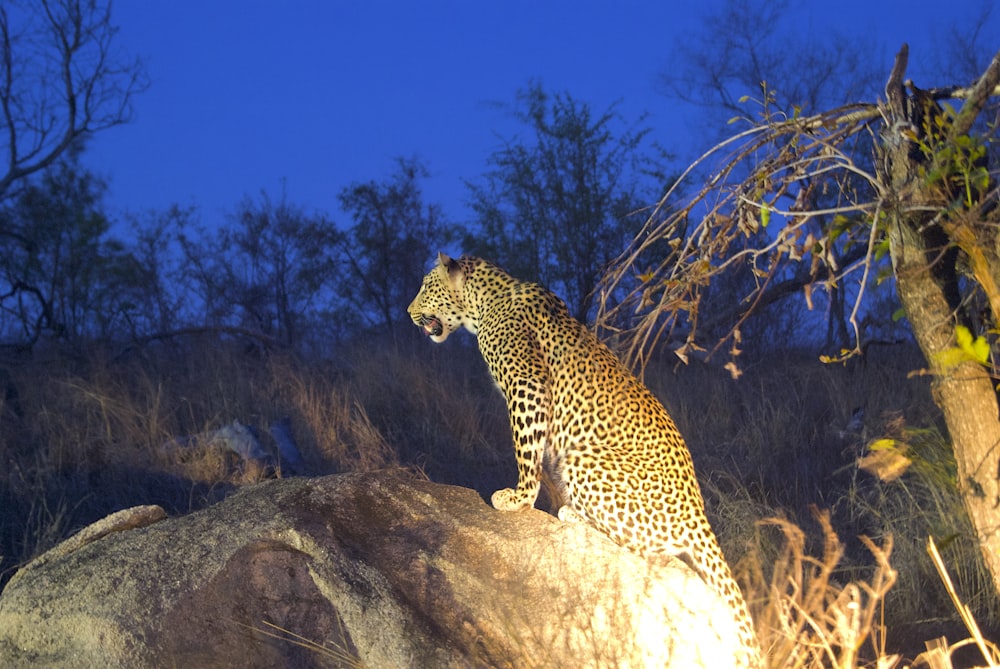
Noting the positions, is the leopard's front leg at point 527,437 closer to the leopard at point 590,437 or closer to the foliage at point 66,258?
the leopard at point 590,437

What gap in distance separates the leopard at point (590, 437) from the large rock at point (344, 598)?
0.47 m

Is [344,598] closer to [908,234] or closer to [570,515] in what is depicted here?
[570,515]

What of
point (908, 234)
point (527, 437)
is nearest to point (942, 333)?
point (908, 234)

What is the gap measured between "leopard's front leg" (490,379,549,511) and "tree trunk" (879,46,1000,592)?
1893 mm

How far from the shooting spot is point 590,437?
5.12 meters

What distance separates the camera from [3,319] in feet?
48.1

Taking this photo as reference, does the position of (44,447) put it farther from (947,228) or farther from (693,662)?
(947,228)

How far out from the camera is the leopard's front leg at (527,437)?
5.11 metres

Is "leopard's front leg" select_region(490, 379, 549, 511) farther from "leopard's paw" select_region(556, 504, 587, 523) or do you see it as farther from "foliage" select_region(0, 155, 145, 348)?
"foliage" select_region(0, 155, 145, 348)

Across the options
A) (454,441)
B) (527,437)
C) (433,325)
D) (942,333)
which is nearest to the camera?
(942,333)

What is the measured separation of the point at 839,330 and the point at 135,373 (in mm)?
9334

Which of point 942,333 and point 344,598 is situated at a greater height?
point 942,333

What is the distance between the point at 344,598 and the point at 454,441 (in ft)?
20.9

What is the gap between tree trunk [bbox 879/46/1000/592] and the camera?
14.4 ft
